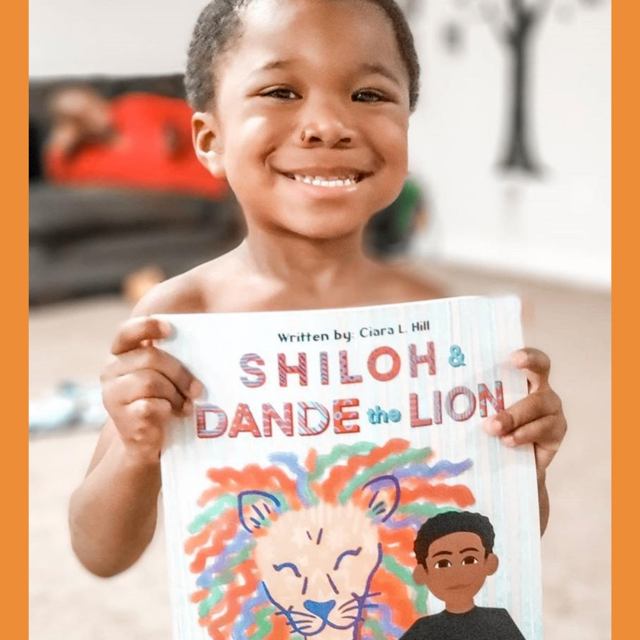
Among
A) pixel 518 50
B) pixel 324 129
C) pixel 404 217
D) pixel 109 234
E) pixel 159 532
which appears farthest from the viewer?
pixel 518 50

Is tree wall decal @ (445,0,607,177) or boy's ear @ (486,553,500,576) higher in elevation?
tree wall decal @ (445,0,607,177)

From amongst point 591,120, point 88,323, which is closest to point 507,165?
point 591,120

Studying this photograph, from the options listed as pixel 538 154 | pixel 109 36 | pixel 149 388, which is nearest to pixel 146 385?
pixel 149 388

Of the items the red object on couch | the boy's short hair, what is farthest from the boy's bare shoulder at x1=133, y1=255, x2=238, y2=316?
the red object on couch

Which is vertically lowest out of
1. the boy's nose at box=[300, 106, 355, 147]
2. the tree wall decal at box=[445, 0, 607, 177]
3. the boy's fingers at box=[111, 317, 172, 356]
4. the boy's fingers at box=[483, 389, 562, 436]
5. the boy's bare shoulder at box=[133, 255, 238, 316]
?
the boy's fingers at box=[483, 389, 562, 436]

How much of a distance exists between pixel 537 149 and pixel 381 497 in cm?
297

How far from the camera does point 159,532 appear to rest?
147cm

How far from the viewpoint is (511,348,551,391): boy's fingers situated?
1.75 feet

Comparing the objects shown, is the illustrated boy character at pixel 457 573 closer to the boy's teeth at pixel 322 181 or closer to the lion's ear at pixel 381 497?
the lion's ear at pixel 381 497

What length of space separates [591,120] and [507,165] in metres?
0.39

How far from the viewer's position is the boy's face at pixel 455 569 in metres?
0.54

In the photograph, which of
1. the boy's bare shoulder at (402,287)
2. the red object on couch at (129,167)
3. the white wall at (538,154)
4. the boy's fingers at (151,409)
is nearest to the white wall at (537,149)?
the white wall at (538,154)

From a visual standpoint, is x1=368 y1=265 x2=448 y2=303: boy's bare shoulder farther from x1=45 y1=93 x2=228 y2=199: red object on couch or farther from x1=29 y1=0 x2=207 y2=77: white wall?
x1=45 y1=93 x2=228 y2=199: red object on couch

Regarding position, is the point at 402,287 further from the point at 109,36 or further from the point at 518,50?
the point at 518,50
